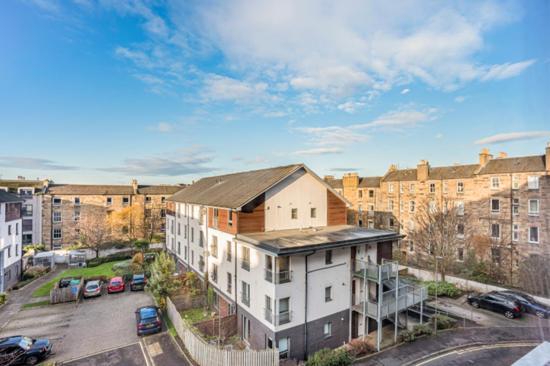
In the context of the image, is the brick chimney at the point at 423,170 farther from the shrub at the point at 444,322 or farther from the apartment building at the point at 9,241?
the apartment building at the point at 9,241

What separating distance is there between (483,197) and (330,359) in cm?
2720

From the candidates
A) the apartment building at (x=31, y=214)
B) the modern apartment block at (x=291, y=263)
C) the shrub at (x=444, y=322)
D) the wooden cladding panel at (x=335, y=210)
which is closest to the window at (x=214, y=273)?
the modern apartment block at (x=291, y=263)

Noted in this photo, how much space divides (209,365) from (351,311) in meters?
8.75

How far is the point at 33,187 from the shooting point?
39.9m

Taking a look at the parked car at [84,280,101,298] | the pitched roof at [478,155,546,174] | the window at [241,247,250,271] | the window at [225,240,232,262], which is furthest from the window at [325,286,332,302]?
the pitched roof at [478,155,546,174]

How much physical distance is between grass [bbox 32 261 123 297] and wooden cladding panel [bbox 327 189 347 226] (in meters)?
24.5

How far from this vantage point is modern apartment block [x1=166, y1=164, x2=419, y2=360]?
1434cm

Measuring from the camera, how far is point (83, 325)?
18.3 m

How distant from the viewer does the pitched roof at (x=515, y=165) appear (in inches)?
1024

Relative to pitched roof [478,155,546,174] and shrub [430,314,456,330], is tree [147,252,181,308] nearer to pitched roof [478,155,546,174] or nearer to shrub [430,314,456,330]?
shrub [430,314,456,330]

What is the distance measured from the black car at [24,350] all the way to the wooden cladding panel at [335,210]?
18471 millimetres

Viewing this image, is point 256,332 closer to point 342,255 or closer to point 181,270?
point 342,255

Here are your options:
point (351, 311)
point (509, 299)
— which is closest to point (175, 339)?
point (351, 311)

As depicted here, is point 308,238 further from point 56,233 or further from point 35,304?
point 56,233
